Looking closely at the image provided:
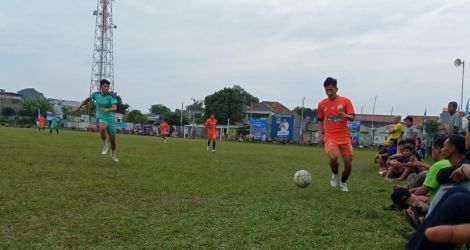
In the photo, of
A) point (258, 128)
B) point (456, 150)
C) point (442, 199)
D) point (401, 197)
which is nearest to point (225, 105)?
point (258, 128)

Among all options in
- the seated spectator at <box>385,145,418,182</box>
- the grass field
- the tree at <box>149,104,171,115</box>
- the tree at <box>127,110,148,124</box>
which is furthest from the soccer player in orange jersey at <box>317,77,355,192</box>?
the tree at <box>149,104,171,115</box>

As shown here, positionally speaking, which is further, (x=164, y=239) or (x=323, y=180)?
(x=323, y=180)

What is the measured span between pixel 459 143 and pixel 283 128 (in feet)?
177

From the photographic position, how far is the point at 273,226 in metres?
5.09

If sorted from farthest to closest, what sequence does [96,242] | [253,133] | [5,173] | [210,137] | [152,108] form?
[152,108] → [253,133] → [210,137] → [5,173] → [96,242]

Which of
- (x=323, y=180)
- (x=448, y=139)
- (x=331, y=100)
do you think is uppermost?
(x=331, y=100)

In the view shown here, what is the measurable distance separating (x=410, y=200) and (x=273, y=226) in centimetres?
165

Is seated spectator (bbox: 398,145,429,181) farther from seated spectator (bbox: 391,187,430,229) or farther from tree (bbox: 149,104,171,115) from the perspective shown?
tree (bbox: 149,104,171,115)

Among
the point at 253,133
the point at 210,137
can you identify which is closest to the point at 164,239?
the point at 210,137

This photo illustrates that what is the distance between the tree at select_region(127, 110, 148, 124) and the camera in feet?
341

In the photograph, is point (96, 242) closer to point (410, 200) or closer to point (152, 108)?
point (410, 200)

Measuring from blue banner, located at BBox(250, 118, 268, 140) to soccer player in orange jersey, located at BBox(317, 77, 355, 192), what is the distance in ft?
163

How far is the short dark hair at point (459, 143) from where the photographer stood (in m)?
4.25

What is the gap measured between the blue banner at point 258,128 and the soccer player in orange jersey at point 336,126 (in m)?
49.6
